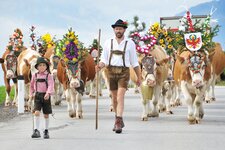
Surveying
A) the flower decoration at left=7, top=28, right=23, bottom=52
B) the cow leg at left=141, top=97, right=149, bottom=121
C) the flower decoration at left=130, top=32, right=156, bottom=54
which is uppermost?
the flower decoration at left=7, top=28, right=23, bottom=52

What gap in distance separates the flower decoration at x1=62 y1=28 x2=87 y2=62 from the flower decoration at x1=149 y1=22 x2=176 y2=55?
15.4 feet

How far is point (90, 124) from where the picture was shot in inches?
532

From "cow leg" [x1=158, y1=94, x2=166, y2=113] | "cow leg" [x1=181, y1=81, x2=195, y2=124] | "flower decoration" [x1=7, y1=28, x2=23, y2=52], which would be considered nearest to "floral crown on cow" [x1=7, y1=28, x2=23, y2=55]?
"flower decoration" [x1=7, y1=28, x2=23, y2=52]

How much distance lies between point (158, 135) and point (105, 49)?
1956mm

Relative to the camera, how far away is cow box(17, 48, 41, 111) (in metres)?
17.7

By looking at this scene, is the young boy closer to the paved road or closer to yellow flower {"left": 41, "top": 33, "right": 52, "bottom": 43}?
the paved road

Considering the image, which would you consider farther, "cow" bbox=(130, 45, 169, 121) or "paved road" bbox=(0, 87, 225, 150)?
"cow" bbox=(130, 45, 169, 121)

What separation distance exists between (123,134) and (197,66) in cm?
300

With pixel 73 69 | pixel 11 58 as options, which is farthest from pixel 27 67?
pixel 73 69

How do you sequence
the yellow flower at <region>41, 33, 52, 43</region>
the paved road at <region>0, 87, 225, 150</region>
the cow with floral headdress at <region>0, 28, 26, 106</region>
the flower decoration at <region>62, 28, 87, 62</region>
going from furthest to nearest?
the yellow flower at <region>41, 33, 52, 43</region> < the cow with floral headdress at <region>0, 28, 26, 106</region> < the flower decoration at <region>62, 28, 87, 62</region> < the paved road at <region>0, 87, 225, 150</region>

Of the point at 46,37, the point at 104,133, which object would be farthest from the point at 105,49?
the point at 46,37

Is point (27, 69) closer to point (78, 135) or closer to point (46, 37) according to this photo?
point (46, 37)

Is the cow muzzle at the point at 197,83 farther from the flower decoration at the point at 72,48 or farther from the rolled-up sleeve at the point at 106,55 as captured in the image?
the flower decoration at the point at 72,48

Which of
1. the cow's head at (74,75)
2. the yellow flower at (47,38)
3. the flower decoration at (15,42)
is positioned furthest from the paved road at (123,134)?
the yellow flower at (47,38)
